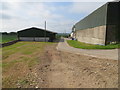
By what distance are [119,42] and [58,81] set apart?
47.4ft

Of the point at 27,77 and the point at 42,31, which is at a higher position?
the point at 42,31

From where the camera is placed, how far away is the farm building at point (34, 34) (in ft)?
110

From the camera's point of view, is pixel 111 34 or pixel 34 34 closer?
pixel 111 34

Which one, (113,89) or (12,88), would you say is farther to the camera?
(12,88)

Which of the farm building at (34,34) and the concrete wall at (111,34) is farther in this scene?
the farm building at (34,34)

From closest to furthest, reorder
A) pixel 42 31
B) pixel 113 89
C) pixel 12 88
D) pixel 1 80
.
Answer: pixel 113 89 < pixel 12 88 < pixel 1 80 < pixel 42 31

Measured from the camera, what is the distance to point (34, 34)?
112 ft

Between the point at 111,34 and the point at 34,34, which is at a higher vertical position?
the point at 34,34

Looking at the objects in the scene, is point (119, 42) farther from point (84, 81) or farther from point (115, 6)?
point (84, 81)

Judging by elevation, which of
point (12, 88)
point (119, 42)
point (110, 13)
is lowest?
point (12, 88)

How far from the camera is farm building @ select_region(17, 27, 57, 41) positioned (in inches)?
1324

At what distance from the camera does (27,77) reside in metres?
5.62

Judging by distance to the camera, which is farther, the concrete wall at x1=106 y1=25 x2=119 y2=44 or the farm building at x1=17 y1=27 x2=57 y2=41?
the farm building at x1=17 y1=27 x2=57 y2=41

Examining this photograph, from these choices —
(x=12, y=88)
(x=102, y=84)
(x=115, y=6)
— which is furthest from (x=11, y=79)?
(x=115, y=6)
